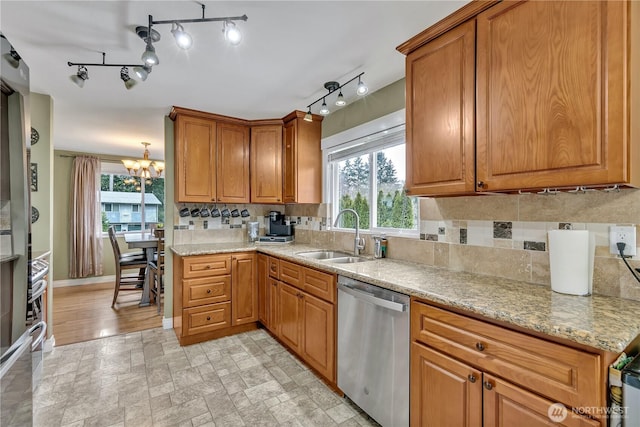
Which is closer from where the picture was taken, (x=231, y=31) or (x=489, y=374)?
(x=489, y=374)

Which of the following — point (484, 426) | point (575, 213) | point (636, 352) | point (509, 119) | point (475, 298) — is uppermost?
point (509, 119)

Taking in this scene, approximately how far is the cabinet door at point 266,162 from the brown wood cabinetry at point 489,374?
240 cm

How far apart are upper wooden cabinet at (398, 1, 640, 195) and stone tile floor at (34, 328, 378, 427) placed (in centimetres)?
162

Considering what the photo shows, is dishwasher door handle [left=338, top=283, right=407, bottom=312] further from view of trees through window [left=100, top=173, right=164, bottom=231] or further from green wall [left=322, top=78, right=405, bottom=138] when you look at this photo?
view of trees through window [left=100, top=173, right=164, bottom=231]

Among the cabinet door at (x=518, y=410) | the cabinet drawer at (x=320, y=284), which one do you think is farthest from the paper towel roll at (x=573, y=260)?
the cabinet drawer at (x=320, y=284)

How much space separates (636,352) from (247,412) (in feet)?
6.46

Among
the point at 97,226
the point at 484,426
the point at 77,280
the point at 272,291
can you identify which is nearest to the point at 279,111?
the point at 272,291

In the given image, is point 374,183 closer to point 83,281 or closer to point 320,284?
point 320,284

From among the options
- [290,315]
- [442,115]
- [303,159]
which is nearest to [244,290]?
[290,315]

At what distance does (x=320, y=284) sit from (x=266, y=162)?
1860 millimetres

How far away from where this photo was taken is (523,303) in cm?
124

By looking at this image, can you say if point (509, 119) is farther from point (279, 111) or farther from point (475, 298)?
point (279, 111)

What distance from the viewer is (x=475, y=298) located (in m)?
1.32

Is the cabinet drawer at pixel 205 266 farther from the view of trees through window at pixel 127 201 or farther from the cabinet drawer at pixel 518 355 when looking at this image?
the view of trees through window at pixel 127 201
